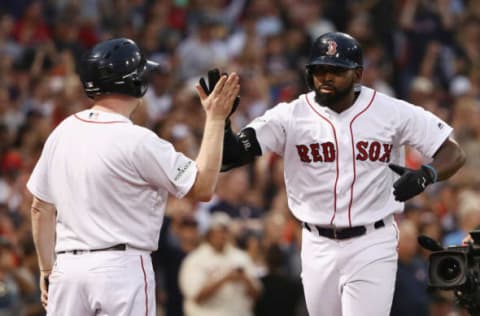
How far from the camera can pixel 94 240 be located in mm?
5910

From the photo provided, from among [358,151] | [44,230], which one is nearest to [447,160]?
[358,151]

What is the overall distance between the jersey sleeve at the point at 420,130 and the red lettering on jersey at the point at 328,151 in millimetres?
424

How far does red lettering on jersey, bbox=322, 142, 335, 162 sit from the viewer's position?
695 centimetres

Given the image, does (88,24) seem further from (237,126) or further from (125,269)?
(125,269)

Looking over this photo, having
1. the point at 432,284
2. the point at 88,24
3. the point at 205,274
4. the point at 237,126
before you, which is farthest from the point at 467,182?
the point at 432,284

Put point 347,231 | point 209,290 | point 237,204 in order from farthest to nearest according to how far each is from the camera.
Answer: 1. point 237,204
2. point 209,290
3. point 347,231

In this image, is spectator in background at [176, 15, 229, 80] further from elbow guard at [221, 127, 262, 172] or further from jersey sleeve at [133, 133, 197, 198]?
jersey sleeve at [133, 133, 197, 198]

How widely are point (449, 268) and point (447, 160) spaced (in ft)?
3.91

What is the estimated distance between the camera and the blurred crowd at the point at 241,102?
33.6ft

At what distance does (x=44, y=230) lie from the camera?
6270mm

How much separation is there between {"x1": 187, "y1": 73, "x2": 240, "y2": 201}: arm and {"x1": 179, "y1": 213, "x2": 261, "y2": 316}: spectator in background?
421 centimetres

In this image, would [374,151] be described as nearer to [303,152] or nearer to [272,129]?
[303,152]

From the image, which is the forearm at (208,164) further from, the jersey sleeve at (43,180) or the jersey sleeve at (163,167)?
the jersey sleeve at (43,180)

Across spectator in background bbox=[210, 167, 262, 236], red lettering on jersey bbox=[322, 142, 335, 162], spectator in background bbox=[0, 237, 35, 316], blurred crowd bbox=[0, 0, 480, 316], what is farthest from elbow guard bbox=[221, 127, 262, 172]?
spectator in background bbox=[210, 167, 262, 236]
